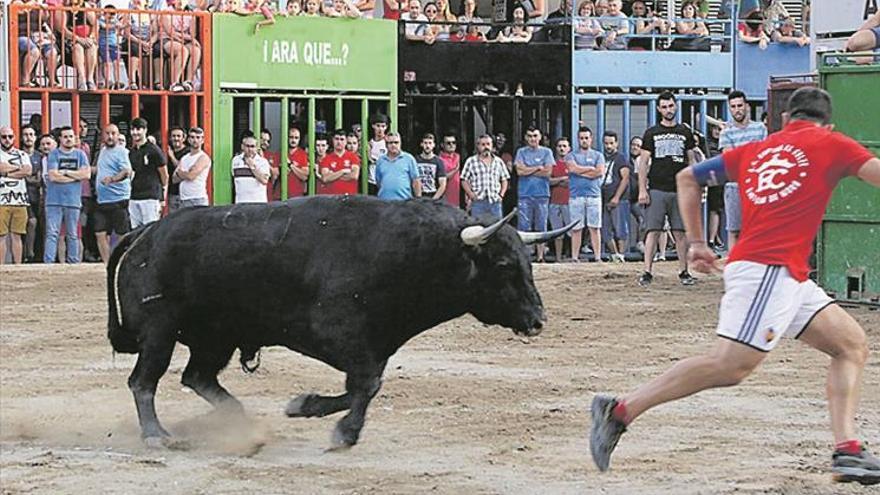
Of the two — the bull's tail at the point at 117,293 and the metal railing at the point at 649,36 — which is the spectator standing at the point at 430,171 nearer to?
the metal railing at the point at 649,36

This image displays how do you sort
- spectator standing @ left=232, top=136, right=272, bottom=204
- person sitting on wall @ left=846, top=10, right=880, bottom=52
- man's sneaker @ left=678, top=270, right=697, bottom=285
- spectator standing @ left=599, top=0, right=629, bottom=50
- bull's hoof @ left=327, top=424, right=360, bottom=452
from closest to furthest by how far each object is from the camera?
1. bull's hoof @ left=327, top=424, right=360, bottom=452
2. person sitting on wall @ left=846, top=10, right=880, bottom=52
3. man's sneaker @ left=678, top=270, right=697, bottom=285
4. spectator standing @ left=232, top=136, right=272, bottom=204
5. spectator standing @ left=599, top=0, right=629, bottom=50

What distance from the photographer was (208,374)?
31.2 ft

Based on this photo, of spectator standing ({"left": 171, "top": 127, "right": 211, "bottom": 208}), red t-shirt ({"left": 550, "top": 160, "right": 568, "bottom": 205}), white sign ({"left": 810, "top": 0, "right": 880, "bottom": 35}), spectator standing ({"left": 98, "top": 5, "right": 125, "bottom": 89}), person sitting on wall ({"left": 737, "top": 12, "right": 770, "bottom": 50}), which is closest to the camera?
white sign ({"left": 810, "top": 0, "right": 880, "bottom": 35})

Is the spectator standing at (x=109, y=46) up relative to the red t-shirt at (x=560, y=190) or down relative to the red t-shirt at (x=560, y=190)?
up

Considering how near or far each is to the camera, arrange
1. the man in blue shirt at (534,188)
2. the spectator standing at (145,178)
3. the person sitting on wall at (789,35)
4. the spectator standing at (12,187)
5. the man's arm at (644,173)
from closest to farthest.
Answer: the man's arm at (644,173) → the spectator standing at (12,187) → the spectator standing at (145,178) → the man in blue shirt at (534,188) → the person sitting on wall at (789,35)

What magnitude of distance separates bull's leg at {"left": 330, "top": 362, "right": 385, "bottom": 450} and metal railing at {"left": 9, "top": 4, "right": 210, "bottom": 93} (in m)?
12.9

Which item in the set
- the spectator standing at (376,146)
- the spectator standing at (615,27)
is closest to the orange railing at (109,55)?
the spectator standing at (376,146)

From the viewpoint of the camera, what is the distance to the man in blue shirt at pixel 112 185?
782 inches

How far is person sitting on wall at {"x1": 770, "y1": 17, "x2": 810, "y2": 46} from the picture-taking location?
86.7 ft

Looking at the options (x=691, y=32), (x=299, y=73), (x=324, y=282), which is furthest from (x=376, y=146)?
(x=324, y=282)

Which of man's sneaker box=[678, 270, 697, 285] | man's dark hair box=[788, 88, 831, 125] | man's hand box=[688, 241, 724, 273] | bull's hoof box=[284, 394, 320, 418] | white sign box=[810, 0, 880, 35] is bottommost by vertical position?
man's sneaker box=[678, 270, 697, 285]

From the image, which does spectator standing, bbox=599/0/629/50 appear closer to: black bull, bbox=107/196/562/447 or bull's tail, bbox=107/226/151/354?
black bull, bbox=107/196/562/447

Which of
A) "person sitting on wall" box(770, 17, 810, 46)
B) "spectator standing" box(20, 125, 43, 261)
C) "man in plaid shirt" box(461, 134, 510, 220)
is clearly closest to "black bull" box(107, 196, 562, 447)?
"spectator standing" box(20, 125, 43, 261)

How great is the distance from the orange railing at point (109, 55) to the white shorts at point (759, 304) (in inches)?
575
